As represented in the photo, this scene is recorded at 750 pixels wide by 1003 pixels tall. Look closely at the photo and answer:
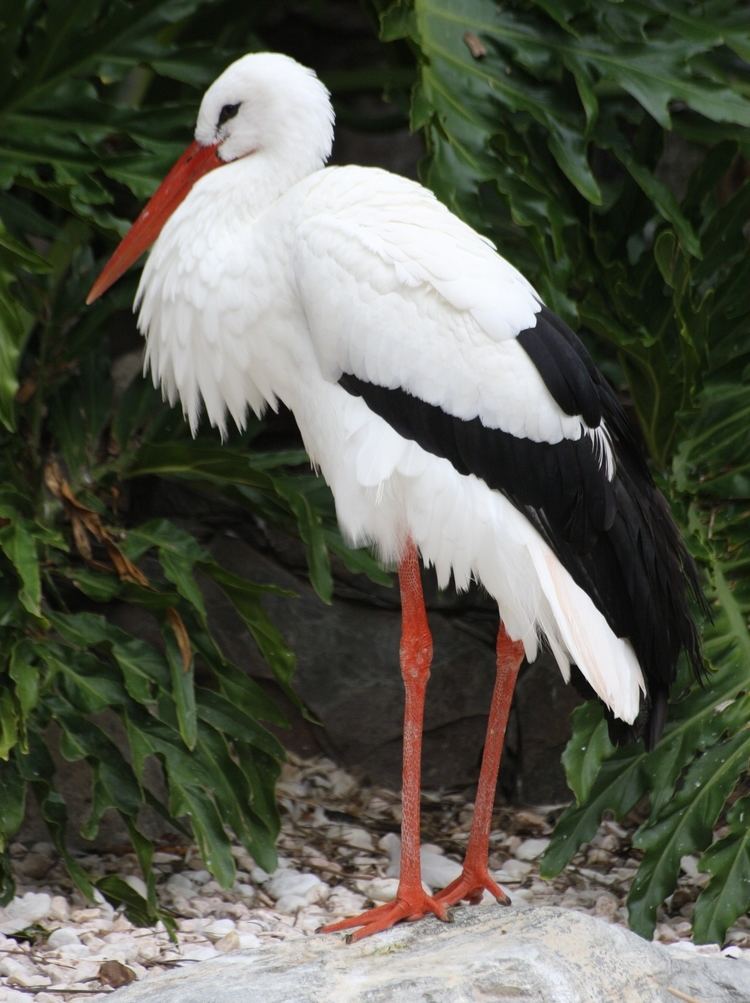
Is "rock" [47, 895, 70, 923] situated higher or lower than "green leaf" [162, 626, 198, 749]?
lower

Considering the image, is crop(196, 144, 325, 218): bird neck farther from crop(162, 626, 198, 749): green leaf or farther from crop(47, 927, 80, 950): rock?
crop(47, 927, 80, 950): rock

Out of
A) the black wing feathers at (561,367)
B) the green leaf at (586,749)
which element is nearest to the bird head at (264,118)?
the black wing feathers at (561,367)

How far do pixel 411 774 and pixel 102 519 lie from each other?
1383 millimetres

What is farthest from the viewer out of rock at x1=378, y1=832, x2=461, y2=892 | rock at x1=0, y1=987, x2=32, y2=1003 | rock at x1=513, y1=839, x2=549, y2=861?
rock at x1=513, y1=839, x2=549, y2=861

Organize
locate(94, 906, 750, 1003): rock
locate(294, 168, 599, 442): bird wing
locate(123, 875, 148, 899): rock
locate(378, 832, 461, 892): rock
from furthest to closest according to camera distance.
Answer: locate(378, 832, 461, 892): rock, locate(123, 875, 148, 899): rock, locate(294, 168, 599, 442): bird wing, locate(94, 906, 750, 1003): rock

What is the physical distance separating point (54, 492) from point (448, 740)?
1.45 m

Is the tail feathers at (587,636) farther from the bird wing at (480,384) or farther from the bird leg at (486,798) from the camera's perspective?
the bird leg at (486,798)

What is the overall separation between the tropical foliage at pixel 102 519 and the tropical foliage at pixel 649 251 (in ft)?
2.52

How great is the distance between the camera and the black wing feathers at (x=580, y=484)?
2963mm

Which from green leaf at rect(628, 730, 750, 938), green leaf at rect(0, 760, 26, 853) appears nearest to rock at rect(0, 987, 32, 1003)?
green leaf at rect(0, 760, 26, 853)

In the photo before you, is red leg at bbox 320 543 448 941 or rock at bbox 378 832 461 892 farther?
rock at bbox 378 832 461 892

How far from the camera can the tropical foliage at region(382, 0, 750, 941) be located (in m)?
3.53

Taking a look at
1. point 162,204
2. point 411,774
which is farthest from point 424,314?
point 411,774

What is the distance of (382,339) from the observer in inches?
115
